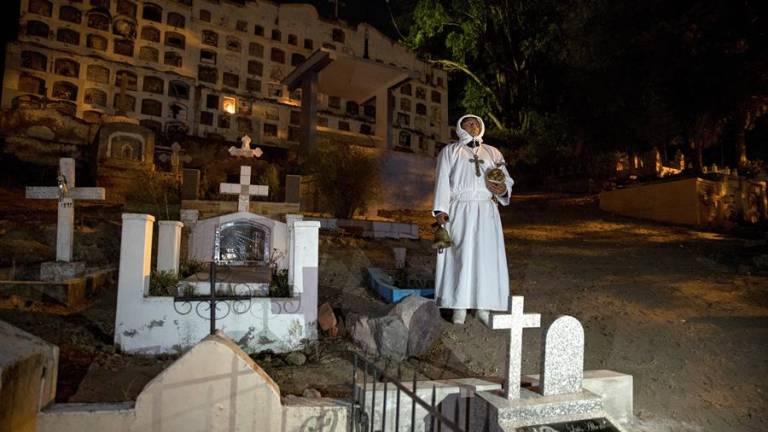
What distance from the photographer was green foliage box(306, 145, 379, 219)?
13820 millimetres

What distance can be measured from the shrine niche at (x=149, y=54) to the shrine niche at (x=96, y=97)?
9.84ft

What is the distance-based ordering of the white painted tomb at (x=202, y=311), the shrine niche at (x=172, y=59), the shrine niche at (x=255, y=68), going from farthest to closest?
the shrine niche at (x=255, y=68), the shrine niche at (x=172, y=59), the white painted tomb at (x=202, y=311)

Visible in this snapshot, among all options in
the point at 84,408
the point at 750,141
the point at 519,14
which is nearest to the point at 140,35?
the point at 519,14

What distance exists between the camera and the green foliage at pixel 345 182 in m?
13.8

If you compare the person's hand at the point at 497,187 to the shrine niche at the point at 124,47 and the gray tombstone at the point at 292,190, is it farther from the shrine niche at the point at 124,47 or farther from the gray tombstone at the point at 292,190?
the shrine niche at the point at 124,47

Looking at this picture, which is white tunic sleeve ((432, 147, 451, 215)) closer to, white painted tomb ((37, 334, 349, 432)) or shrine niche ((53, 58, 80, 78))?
white painted tomb ((37, 334, 349, 432))

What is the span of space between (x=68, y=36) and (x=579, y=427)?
96.6 feet

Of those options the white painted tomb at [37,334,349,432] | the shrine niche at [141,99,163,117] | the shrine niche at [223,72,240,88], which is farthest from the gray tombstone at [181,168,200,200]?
the shrine niche at [223,72,240,88]

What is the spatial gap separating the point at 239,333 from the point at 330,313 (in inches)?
40.5

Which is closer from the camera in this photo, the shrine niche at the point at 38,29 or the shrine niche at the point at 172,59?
the shrine niche at the point at 38,29

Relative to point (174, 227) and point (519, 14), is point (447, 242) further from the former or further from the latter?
point (519, 14)

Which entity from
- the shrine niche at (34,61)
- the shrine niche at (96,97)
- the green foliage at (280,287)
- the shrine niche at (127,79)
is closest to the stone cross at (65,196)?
the green foliage at (280,287)

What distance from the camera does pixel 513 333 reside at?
330 cm

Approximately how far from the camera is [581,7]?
60.2 ft
